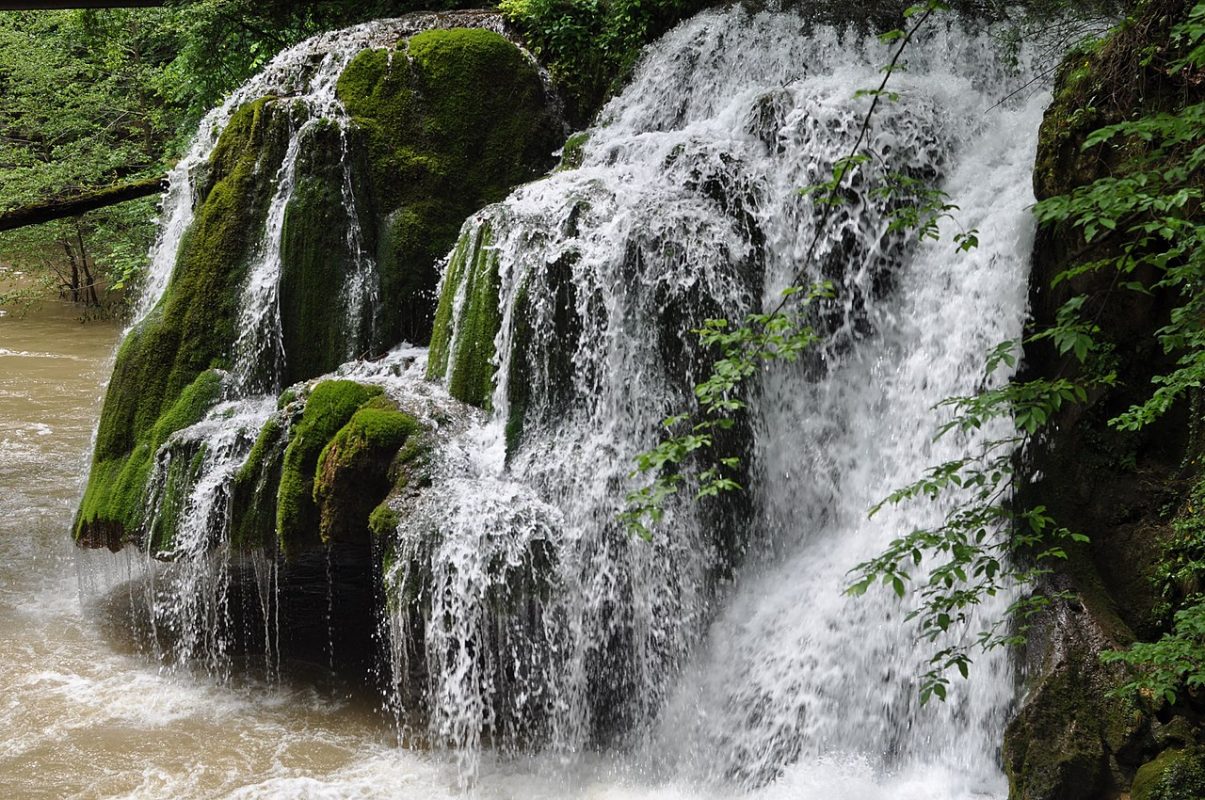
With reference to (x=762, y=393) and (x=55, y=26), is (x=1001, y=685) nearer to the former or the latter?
(x=762, y=393)

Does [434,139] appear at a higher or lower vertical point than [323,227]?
higher

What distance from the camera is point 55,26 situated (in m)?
18.6

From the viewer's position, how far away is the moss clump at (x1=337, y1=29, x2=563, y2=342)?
28.9ft

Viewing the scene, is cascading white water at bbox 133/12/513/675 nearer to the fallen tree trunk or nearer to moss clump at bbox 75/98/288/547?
moss clump at bbox 75/98/288/547

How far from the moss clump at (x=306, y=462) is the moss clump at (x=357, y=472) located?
18 centimetres

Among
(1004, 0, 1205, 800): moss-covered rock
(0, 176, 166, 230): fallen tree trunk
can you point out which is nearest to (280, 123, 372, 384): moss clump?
(0, 176, 166, 230): fallen tree trunk

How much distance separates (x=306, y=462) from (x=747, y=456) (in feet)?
9.40

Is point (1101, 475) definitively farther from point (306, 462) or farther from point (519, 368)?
point (306, 462)

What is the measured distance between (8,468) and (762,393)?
884 cm

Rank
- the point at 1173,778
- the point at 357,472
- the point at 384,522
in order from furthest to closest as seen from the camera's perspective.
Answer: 1. the point at 357,472
2. the point at 384,522
3. the point at 1173,778

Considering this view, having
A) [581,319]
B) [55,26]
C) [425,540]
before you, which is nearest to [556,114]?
[581,319]

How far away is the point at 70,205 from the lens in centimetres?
1065

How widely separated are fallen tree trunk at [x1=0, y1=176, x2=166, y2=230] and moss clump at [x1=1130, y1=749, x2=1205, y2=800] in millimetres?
10251

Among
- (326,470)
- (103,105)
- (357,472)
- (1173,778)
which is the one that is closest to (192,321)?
(326,470)
